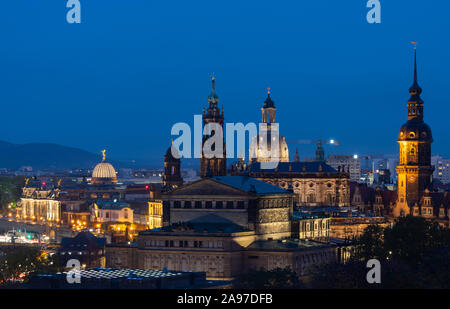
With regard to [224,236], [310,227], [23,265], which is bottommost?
[23,265]

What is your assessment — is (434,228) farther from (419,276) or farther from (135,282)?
(135,282)

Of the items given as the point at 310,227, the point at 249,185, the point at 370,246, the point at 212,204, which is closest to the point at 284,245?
the point at 370,246

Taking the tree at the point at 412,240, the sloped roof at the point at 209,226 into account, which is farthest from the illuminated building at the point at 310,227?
the tree at the point at 412,240

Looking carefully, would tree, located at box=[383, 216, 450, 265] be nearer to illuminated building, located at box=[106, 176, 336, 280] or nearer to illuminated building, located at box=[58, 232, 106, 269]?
illuminated building, located at box=[106, 176, 336, 280]

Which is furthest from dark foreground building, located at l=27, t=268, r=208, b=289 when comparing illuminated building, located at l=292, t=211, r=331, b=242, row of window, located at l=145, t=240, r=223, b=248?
illuminated building, located at l=292, t=211, r=331, b=242

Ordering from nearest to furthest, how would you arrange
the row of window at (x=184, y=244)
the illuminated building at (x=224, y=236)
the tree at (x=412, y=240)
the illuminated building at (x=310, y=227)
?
the illuminated building at (x=224, y=236) → the row of window at (x=184, y=244) → the tree at (x=412, y=240) → the illuminated building at (x=310, y=227)

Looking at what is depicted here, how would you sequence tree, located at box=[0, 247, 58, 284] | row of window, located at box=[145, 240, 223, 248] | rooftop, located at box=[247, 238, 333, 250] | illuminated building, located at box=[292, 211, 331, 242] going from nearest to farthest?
1. row of window, located at box=[145, 240, 223, 248]
2. rooftop, located at box=[247, 238, 333, 250]
3. tree, located at box=[0, 247, 58, 284]
4. illuminated building, located at box=[292, 211, 331, 242]

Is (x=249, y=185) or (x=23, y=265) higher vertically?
(x=249, y=185)

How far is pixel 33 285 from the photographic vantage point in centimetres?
13762

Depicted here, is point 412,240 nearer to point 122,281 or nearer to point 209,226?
point 209,226

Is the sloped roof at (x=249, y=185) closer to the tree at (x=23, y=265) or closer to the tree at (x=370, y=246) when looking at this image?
the tree at (x=370, y=246)
